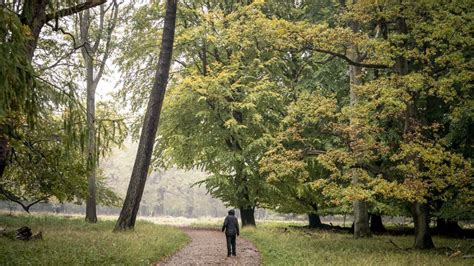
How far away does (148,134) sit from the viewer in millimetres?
15398

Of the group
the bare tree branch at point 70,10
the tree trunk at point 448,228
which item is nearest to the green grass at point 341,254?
the tree trunk at point 448,228

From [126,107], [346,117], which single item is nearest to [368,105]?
[346,117]

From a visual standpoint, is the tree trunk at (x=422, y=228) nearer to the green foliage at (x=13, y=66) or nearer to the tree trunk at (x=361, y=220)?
the tree trunk at (x=361, y=220)

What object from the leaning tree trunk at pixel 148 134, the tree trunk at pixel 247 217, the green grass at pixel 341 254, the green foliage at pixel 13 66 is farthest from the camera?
the tree trunk at pixel 247 217

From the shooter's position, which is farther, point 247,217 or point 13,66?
point 247,217

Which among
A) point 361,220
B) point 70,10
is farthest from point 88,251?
point 361,220

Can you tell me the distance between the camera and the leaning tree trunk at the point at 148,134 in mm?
15250

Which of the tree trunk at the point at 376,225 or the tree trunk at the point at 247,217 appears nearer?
the tree trunk at the point at 247,217

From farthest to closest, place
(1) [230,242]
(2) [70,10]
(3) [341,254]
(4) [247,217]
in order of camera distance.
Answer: (4) [247,217], (1) [230,242], (3) [341,254], (2) [70,10]

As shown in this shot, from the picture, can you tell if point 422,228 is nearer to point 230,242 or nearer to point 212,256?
point 230,242

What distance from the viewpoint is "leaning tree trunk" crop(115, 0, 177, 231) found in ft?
50.0

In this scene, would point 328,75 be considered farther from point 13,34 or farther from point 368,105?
point 13,34

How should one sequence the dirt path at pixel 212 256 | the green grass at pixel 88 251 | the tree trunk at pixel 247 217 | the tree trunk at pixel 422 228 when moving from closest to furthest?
1. the green grass at pixel 88 251
2. the dirt path at pixel 212 256
3. the tree trunk at pixel 422 228
4. the tree trunk at pixel 247 217

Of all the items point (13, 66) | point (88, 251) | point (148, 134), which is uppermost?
point (148, 134)
